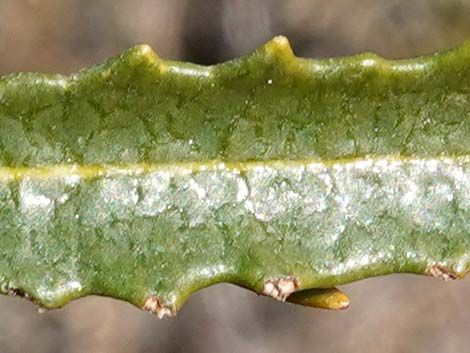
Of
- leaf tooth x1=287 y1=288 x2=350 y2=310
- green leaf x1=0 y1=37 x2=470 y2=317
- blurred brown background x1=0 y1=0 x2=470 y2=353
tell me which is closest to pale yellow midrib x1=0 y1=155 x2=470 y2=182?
green leaf x1=0 y1=37 x2=470 y2=317

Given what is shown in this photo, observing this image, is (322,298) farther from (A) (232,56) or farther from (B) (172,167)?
(A) (232,56)

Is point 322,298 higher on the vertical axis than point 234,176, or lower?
lower

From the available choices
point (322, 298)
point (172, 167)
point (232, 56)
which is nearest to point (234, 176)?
point (172, 167)

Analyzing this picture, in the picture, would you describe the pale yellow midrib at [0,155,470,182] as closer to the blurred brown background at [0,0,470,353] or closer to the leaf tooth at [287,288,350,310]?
the leaf tooth at [287,288,350,310]

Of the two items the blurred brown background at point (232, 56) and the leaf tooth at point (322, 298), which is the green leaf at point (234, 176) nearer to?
the leaf tooth at point (322, 298)

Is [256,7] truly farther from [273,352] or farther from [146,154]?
[146,154]

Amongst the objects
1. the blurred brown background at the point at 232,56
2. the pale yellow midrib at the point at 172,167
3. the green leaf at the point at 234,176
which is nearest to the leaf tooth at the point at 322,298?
the green leaf at the point at 234,176
